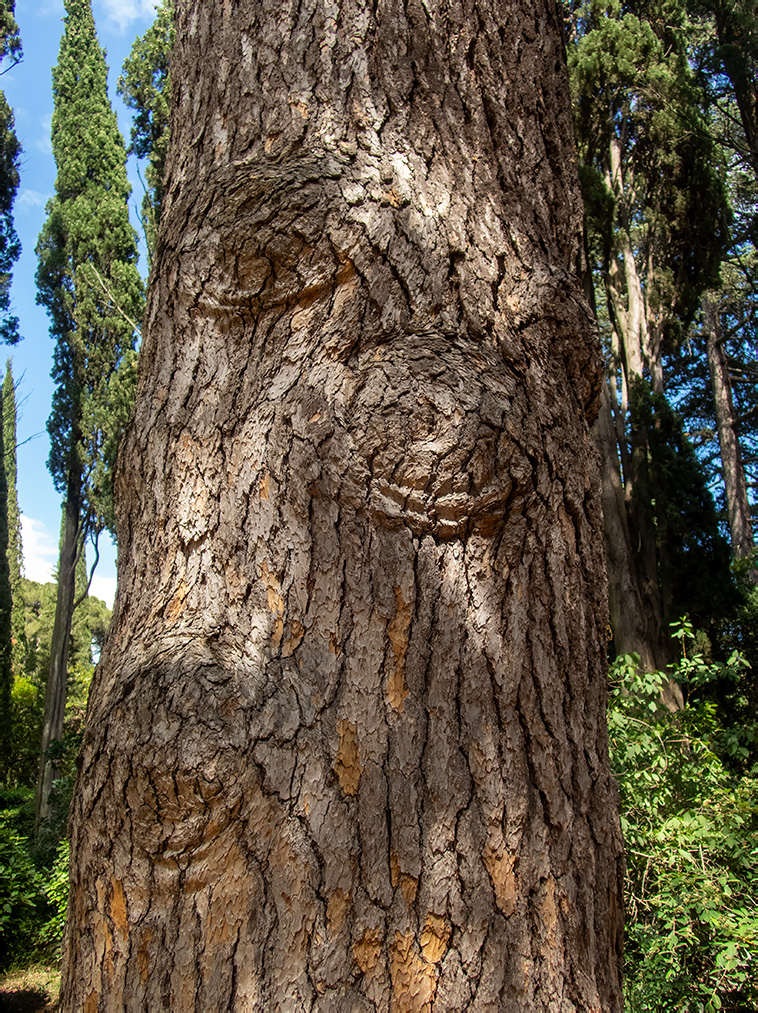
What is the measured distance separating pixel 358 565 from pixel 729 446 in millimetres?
18888

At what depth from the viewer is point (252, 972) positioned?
3.12 ft

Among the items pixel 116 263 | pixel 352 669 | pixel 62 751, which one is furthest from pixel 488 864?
pixel 116 263

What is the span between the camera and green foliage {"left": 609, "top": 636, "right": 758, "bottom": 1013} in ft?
10.2

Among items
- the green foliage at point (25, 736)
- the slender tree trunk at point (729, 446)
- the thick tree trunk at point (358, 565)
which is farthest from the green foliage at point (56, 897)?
the slender tree trunk at point (729, 446)

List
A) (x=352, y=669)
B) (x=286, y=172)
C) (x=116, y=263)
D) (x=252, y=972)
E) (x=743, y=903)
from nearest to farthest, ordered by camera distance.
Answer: (x=252, y=972) < (x=352, y=669) < (x=286, y=172) < (x=743, y=903) < (x=116, y=263)

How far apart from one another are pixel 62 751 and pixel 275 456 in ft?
35.3

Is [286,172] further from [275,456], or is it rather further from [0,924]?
[0,924]

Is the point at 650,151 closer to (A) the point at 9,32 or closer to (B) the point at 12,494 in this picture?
(A) the point at 9,32

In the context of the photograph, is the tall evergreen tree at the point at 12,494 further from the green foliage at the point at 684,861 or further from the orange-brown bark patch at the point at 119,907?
the orange-brown bark patch at the point at 119,907

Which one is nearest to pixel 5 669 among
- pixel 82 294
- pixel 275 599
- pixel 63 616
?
pixel 63 616

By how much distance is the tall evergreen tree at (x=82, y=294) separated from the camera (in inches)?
552

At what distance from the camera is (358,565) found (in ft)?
3.63

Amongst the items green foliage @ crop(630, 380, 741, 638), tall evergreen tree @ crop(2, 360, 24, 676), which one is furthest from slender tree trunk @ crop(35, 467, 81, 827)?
green foliage @ crop(630, 380, 741, 638)

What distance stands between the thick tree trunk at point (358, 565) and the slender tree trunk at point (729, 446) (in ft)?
57.2
